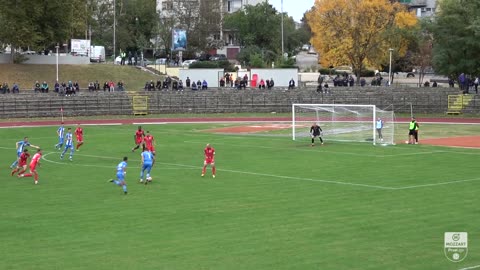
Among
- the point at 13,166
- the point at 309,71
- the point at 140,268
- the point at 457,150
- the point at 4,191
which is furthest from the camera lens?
the point at 309,71

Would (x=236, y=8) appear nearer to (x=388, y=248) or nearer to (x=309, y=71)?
(x=309, y=71)

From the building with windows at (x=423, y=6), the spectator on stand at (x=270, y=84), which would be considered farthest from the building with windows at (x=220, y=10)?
the spectator on stand at (x=270, y=84)

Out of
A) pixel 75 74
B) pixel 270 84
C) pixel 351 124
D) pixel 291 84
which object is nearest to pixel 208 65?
pixel 75 74

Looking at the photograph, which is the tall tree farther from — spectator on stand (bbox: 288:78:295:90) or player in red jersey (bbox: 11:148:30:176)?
player in red jersey (bbox: 11:148:30:176)

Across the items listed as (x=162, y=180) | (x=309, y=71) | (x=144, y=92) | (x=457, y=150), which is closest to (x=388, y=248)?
(x=162, y=180)

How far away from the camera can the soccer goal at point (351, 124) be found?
58.2m

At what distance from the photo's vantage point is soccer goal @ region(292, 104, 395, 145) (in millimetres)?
58188

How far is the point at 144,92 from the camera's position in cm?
8650

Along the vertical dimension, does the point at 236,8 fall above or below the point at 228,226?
above

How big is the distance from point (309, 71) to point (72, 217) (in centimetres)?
10661

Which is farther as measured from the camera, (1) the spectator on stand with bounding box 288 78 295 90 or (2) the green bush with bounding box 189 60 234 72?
(2) the green bush with bounding box 189 60 234 72

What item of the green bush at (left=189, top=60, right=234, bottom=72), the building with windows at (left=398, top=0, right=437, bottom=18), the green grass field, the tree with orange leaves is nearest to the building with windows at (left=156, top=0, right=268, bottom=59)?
the green bush at (left=189, top=60, right=234, bottom=72)

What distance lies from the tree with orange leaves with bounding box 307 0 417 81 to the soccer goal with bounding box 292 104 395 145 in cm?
4178

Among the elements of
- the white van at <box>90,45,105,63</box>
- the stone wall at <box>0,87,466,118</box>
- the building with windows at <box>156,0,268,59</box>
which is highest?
the building with windows at <box>156,0,268,59</box>
